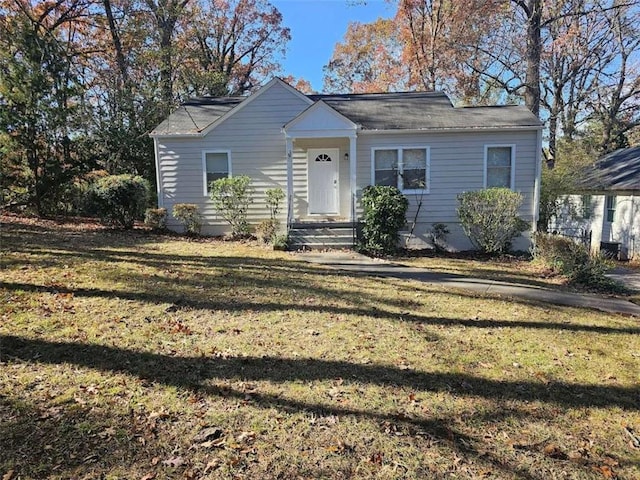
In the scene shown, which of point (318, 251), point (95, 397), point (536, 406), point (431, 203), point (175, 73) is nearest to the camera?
point (95, 397)

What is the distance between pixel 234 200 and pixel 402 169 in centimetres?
507

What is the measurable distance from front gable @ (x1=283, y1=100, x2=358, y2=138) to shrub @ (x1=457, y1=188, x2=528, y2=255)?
12.5ft

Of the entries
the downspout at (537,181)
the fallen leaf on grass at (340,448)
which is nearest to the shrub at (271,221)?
the downspout at (537,181)

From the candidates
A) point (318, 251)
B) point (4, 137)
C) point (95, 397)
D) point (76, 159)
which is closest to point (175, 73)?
point (76, 159)

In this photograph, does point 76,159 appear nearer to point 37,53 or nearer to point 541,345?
point 37,53

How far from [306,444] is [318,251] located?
796 centimetres

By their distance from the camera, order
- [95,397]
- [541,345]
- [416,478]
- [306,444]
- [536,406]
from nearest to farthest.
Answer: [416,478] → [306,444] → [95,397] → [536,406] → [541,345]

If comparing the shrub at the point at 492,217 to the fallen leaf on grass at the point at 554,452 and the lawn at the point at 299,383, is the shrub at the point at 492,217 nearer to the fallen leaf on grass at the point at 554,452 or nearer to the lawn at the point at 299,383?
the lawn at the point at 299,383

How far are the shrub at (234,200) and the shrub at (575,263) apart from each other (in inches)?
316

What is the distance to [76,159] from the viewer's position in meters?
13.9

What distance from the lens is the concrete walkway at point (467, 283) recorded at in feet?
21.6

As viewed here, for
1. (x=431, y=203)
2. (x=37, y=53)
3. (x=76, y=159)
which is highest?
(x=37, y=53)

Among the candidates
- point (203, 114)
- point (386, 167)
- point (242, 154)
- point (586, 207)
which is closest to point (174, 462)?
point (386, 167)

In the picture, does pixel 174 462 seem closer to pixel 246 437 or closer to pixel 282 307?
pixel 246 437
